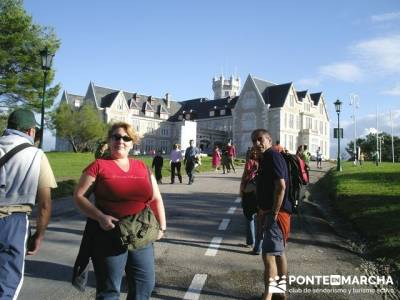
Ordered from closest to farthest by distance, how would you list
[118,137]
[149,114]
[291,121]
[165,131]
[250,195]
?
[118,137] → [250,195] → [291,121] → [149,114] → [165,131]

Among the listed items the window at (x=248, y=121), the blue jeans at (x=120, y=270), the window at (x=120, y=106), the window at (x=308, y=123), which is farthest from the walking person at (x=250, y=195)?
the window at (x=308, y=123)

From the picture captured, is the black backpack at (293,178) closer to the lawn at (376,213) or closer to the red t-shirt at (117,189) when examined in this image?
the red t-shirt at (117,189)

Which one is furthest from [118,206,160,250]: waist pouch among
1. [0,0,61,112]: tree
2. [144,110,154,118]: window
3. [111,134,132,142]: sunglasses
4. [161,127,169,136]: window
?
[161,127,169,136]: window

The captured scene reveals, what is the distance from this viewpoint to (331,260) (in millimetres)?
6801

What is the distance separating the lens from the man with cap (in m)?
A: 3.31

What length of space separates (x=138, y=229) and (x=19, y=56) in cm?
2720

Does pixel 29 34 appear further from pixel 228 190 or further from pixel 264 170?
pixel 264 170

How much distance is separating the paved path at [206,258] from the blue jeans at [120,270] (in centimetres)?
153

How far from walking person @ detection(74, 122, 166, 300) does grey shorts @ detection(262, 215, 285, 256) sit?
5.29 ft

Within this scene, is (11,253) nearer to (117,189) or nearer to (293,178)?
(117,189)

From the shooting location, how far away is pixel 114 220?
3.38 meters

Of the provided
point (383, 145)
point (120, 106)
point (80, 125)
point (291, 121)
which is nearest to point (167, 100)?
point (120, 106)

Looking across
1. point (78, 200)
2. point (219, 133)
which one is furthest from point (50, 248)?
point (219, 133)

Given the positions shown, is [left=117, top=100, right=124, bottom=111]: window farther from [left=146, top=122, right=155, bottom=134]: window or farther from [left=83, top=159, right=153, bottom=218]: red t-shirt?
[left=83, top=159, right=153, bottom=218]: red t-shirt
